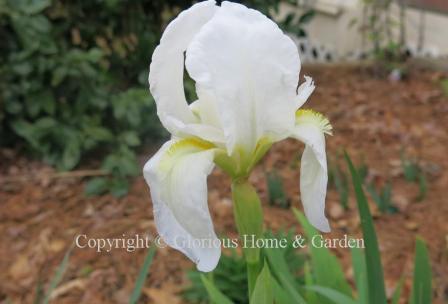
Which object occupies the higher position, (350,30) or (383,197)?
(383,197)

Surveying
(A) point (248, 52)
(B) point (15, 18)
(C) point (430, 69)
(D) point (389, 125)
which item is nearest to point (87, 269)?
(B) point (15, 18)

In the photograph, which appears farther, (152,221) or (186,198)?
(152,221)

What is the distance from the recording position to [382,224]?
2.31m

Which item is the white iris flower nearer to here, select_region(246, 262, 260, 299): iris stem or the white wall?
select_region(246, 262, 260, 299): iris stem

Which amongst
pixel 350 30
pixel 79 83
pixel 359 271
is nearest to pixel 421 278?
pixel 359 271

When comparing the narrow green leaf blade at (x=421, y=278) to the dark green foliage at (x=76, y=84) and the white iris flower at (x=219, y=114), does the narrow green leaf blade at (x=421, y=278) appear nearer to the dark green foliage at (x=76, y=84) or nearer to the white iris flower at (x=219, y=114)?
the white iris flower at (x=219, y=114)

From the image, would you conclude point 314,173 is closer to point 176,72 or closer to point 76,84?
point 176,72

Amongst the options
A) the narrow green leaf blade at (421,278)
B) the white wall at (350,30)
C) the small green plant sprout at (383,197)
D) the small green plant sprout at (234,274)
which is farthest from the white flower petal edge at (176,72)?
the white wall at (350,30)

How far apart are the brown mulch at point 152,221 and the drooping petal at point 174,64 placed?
98cm

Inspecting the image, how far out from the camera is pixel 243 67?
83 cm

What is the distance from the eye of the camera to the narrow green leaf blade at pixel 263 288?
908mm

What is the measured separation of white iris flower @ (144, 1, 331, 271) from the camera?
814 millimetres

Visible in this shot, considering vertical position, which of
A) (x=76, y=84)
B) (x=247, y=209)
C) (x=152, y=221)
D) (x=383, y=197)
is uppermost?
(x=247, y=209)

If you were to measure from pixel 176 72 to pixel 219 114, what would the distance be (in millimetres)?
107
